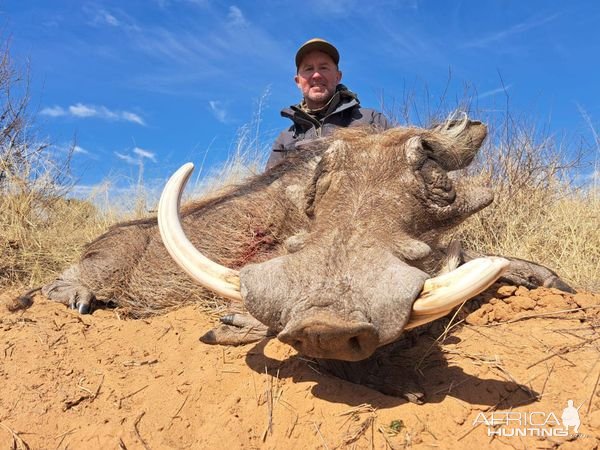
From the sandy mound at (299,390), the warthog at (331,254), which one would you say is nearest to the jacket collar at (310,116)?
the warthog at (331,254)

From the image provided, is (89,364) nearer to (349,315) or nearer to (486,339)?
(349,315)

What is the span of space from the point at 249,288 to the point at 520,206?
4.45 meters

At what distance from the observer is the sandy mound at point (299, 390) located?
2.16m

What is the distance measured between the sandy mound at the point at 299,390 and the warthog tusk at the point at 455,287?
0.52m

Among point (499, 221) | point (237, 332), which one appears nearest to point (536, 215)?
point (499, 221)

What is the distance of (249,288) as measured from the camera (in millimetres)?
2125

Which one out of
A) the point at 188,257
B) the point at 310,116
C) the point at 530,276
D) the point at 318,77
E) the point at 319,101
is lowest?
the point at 188,257

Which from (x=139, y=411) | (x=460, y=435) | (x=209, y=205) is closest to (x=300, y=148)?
(x=209, y=205)

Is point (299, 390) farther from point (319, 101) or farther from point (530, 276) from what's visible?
point (319, 101)

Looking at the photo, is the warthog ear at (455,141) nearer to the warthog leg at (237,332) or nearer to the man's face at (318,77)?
the warthog leg at (237,332)

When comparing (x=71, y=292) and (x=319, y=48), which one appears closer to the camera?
(x=71, y=292)

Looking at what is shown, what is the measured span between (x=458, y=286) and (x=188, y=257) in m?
1.16

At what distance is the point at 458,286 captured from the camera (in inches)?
76.3

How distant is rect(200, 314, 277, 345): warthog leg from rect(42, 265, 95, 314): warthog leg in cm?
162
